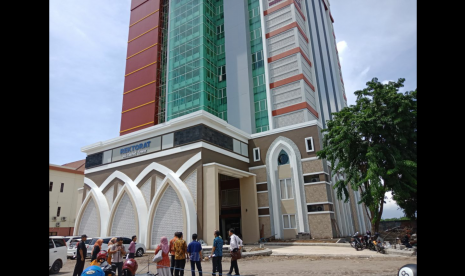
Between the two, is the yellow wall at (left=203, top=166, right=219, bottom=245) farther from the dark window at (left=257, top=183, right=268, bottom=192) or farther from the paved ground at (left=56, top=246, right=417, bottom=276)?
the dark window at (left=257, top=183, right=268, bottom=192)

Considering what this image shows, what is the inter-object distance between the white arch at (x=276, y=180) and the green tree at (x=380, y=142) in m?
7.71

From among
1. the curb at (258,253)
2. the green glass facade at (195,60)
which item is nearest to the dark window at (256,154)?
the green glass facade at (195,60)

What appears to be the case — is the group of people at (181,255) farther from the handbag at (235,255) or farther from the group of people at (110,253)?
the group of people at (110,253)

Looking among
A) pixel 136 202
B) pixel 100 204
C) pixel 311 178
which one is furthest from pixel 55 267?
pixel 311 178

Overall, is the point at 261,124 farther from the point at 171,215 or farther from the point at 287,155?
the point at 171,215

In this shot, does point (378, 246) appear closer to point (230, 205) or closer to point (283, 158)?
point (283, 158)

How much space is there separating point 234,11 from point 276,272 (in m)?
37.2

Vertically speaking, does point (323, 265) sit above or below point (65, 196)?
below

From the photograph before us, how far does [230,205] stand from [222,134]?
8338 millimetres

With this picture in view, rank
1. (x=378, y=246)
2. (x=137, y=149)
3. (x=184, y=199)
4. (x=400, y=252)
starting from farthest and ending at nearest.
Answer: (x=137, y=149) < (x=184, y=199) < (x=378, y=246) < (x=400, y=252)

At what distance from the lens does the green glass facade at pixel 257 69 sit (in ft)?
116

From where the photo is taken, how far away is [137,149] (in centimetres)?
2817
